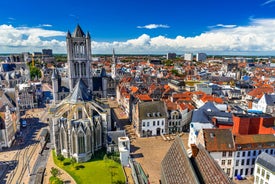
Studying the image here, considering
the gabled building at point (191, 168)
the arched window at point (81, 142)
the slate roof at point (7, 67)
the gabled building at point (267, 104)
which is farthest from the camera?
the slate roof at point (7, 67)

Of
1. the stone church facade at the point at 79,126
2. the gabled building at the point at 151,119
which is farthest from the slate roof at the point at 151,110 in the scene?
the stone church facade at the point at 79,126

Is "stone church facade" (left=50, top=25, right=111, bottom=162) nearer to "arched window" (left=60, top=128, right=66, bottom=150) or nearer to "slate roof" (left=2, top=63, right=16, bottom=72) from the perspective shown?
"arched window" (left=60, top=128, right=66, bottom=150)

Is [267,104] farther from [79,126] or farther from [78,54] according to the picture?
[78,54]

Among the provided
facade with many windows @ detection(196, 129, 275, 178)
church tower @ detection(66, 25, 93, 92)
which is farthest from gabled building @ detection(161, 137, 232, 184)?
church tower @ detection(66, 25, 93, 92)

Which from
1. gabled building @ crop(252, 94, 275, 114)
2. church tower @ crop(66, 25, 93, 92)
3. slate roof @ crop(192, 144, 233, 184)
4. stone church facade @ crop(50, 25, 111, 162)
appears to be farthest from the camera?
gabled building @ crop(252, 94, 275, 114)

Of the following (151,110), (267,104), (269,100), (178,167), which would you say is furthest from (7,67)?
(269,100)

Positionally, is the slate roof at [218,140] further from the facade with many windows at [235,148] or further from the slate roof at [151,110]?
the slate roof at [151,110]
